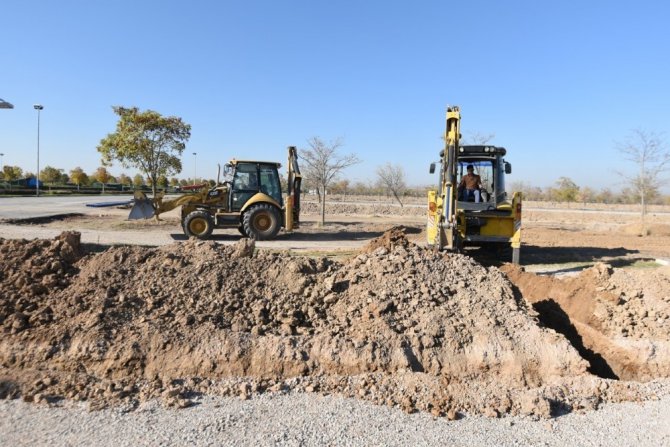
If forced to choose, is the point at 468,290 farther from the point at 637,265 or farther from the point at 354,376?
the point at 637,265

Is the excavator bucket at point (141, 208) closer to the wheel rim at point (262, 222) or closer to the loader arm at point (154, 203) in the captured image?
the loader arm at point (154, 203)

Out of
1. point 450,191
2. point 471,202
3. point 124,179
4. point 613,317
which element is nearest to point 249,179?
point 471,202

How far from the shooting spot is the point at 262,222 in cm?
1441

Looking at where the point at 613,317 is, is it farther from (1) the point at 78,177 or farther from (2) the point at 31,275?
(1) the point at 78,177

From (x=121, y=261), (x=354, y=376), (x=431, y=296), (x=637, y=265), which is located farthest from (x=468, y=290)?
(x=637, y=265)

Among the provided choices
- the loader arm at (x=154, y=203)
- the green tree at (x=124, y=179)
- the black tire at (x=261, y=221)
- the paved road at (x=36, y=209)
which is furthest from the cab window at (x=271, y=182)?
the green tree at (x=124, y=179)

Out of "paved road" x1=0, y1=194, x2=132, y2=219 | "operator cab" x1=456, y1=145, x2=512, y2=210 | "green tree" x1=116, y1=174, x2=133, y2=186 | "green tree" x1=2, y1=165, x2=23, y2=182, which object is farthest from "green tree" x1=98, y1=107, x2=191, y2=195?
"green tree" x1=116, y1=174, x2=133, y2=186

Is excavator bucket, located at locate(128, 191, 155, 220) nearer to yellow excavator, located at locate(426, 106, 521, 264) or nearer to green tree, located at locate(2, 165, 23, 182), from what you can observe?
yellow excavator, located at locate(426, 106, 521, 264)

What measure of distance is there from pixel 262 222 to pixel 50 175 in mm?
61795

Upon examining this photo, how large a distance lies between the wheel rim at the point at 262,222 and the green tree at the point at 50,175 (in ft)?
200

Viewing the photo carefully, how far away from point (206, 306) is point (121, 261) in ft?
4.87

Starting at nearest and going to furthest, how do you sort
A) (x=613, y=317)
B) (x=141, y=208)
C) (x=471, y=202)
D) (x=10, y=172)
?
(x=613, y=317) < (x=471, y=202) < (x=141, y=208) < (x=10, y=172)

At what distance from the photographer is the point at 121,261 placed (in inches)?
225

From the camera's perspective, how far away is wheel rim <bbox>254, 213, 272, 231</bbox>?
1438 centimetres
